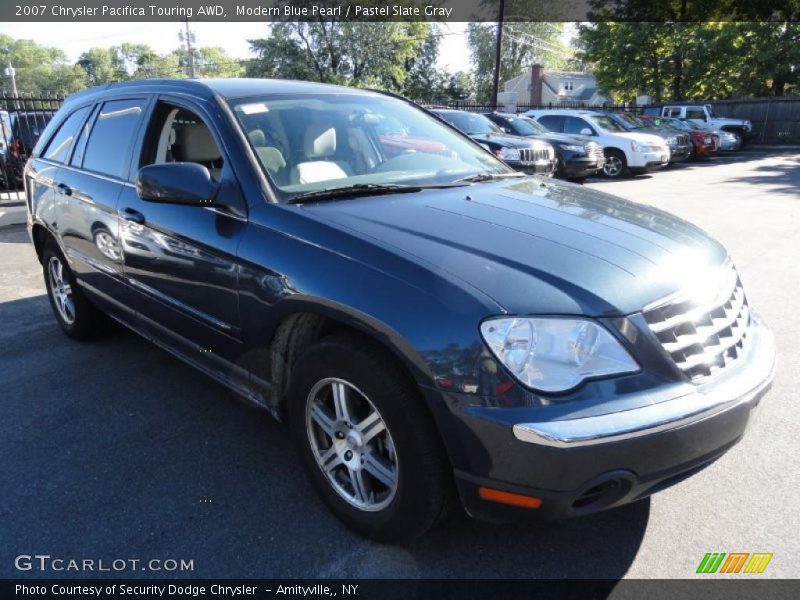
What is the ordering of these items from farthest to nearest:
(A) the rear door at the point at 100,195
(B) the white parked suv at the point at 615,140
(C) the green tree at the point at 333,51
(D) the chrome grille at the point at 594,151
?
1. (C) the green tree at the point at 333,51
2. (B) the white parked suv at the point at 615,140
3. (D) the chrome grille at the point at 594,151
4. (A) the rear door at the point at 100,195

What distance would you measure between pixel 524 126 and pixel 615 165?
2.89 metres

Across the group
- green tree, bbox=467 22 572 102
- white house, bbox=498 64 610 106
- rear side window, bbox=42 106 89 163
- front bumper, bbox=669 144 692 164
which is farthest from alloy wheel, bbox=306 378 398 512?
green tree, bbox=467 22 572 102

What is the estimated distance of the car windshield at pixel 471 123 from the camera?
13.6m

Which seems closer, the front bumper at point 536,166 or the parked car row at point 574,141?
the front bumper at point 536,166

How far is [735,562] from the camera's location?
2.25 m

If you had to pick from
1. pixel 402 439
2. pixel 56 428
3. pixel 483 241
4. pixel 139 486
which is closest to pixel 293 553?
pixel 402 439

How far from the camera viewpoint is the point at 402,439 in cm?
205

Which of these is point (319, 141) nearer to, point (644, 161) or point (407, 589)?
point (407, 589)

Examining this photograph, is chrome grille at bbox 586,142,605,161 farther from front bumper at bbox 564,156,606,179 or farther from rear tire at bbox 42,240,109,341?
rear tire at bbox 42,240,109,341

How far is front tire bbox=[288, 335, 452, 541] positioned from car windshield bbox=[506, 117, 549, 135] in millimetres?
13720

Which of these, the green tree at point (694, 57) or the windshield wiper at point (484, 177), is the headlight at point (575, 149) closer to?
the windshield wiper at point (484, 177)

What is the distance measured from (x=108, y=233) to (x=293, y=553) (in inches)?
89.2

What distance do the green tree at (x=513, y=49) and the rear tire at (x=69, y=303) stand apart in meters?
60.6

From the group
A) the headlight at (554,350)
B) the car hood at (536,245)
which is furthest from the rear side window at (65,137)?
the headlight at (554,350)
